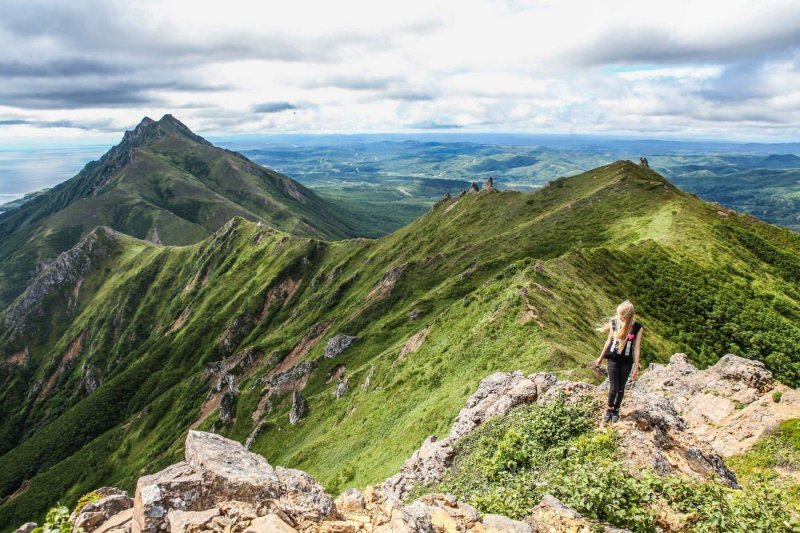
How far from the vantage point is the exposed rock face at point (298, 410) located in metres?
85.1

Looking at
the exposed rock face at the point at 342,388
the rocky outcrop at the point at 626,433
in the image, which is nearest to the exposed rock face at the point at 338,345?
the exposed rock face at the point at 342,388

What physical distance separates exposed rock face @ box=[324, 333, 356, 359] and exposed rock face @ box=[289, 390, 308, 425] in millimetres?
13367

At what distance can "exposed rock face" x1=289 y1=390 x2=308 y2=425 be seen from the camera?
8506cm

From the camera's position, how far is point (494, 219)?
438ft

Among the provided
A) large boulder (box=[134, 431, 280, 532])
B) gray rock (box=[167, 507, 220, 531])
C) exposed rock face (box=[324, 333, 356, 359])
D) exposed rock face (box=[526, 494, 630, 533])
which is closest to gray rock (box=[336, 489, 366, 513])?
large boulder (box=[134, 431, 280, 532])

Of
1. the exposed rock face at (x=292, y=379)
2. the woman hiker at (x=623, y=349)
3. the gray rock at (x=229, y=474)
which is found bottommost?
the exposed rock face at (x=292, y=379)

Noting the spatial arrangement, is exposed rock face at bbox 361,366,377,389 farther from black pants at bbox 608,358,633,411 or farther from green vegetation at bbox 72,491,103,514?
black pants at bbox 608,358,633,411

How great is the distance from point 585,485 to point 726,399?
20827 mm

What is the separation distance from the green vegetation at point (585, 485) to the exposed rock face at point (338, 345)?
72.7 metres

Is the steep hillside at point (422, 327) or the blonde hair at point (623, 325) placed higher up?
the blonde hair at point (623, 325)

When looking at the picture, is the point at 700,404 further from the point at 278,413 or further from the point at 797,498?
the point at 278,413

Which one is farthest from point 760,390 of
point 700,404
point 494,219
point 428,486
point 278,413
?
point 494,219

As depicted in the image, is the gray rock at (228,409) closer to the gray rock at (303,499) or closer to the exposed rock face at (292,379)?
the exposed rock face at (292,379)

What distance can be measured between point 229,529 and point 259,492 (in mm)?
3012
